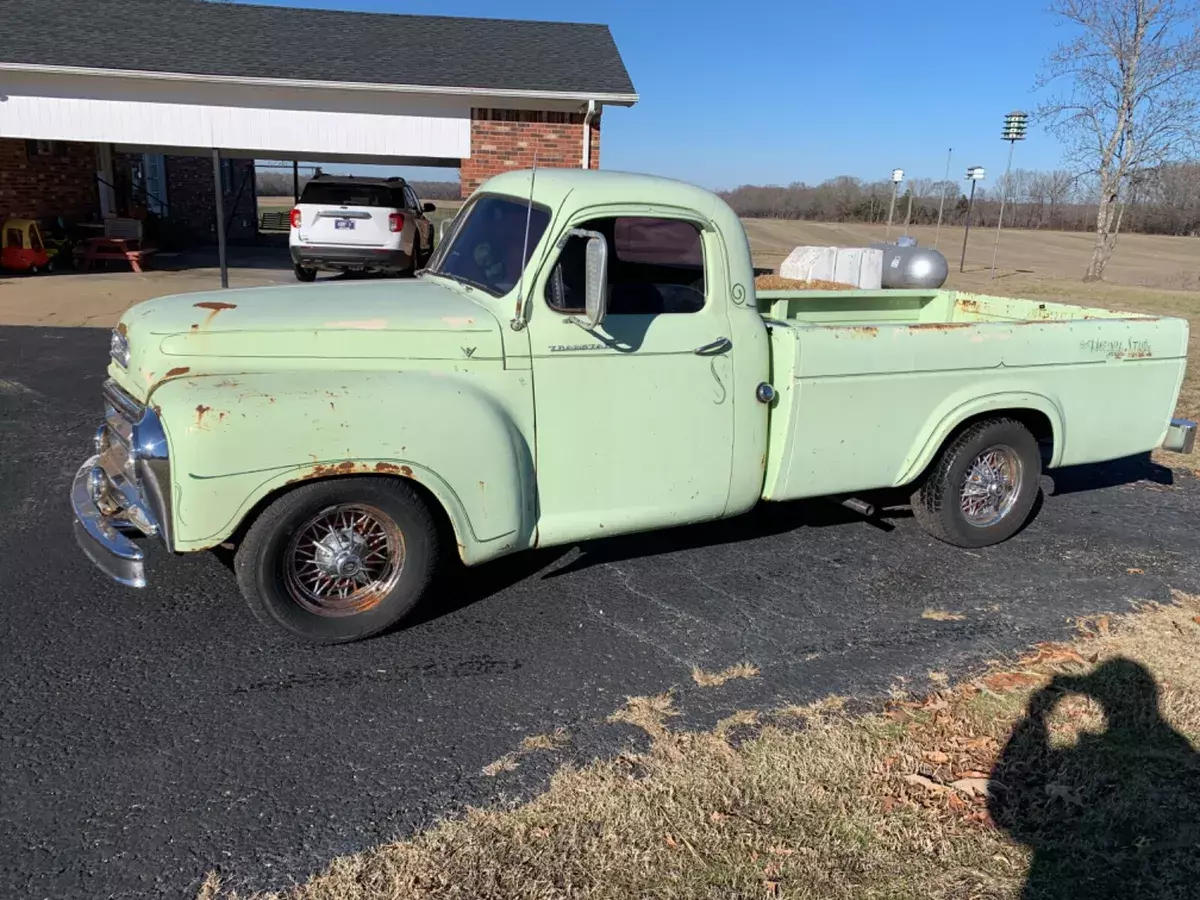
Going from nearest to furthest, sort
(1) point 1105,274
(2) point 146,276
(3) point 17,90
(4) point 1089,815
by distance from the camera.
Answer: (4) point 1089,815, (3) point 17,90, (2) point 146,276, (1) point 1105,274

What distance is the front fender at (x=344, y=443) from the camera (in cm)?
346

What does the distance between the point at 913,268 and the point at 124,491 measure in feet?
54.7

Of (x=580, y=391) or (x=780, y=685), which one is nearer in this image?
(x=780, y=685)

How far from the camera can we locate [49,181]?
1820 centimetres

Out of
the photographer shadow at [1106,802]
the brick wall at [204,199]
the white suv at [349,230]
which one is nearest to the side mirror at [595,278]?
the photographer shadow at [1106,802]

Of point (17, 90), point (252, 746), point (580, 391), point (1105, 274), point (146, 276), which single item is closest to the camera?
point (252, 746)

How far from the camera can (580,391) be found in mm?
4133

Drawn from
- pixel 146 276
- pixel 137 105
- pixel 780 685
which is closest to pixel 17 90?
pixel 137 105

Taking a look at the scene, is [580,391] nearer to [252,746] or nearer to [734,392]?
[734,392]

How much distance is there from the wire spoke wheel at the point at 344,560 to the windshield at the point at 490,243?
1.18m

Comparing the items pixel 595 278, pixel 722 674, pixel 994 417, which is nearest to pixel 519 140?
pixel 994 417

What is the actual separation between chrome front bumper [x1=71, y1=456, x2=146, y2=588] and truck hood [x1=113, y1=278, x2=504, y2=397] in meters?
0.56

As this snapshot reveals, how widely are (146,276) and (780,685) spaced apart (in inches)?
648

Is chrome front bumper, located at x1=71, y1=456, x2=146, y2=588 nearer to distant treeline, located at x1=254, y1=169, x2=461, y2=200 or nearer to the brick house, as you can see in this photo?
the brick house
